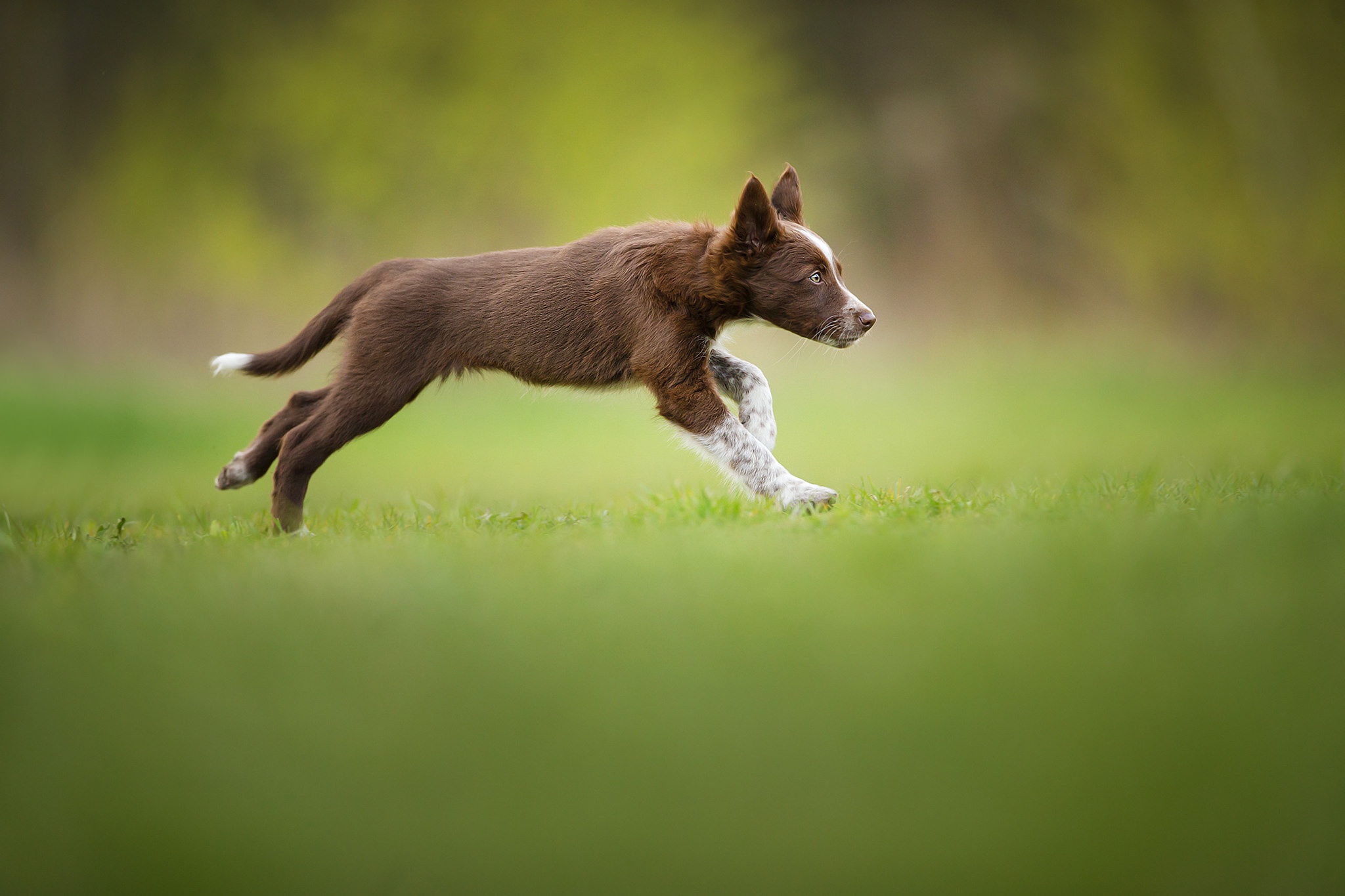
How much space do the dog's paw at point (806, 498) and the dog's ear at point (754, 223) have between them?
3.57 ft

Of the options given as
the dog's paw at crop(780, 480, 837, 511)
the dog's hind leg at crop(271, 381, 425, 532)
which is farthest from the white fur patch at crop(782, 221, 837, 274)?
the dog's hind leg at crop(271, 381, 425, 532)

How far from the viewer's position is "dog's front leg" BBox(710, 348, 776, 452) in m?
5.20

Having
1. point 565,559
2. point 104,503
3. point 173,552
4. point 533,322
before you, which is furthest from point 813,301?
point 104,503

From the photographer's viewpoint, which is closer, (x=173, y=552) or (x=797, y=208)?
(x=173, y=552)

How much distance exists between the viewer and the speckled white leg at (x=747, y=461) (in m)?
4.73

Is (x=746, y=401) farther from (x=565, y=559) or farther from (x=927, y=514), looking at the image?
(x=565, y=559)

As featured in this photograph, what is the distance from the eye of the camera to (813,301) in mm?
4910

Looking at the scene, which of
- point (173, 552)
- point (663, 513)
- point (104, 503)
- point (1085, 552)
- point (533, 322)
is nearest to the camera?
point (1085, 552)

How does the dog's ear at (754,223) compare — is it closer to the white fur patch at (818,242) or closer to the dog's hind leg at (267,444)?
the white fur patch at (818,242)

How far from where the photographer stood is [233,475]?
532 cm

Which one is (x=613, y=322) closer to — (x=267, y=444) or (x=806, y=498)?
(x=806, y=498)

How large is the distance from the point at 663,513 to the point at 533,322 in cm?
111

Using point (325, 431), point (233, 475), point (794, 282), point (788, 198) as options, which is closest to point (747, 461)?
point (794, 282)

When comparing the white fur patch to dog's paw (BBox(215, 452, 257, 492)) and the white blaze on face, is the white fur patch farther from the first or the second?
dog's paw (BBox(215, 452, 257, 492))
